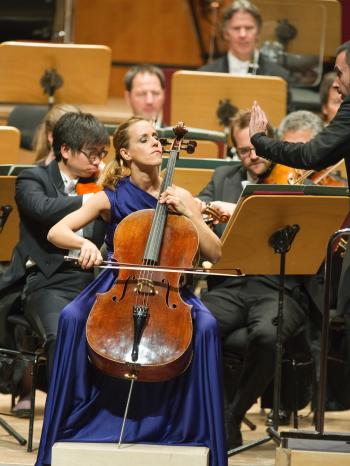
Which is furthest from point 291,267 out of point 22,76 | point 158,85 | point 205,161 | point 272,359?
point 22,76

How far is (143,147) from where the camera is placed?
3.80m

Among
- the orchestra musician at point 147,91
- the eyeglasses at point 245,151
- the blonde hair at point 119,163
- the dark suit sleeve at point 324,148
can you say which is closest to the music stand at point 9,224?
the blonde hair at point 119,163

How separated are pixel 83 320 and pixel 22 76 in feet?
8.07

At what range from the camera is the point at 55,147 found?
4215 mm

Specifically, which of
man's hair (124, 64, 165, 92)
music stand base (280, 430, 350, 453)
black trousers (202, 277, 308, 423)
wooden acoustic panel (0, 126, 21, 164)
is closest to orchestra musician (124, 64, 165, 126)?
man's hair (124, 64, 165, 92)

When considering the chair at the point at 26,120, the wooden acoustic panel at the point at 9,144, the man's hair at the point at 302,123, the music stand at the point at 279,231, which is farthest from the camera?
the chair at the point at 26,120

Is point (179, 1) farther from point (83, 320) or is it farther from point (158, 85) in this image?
point (83, 320)

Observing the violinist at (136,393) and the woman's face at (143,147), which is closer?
the violinist at (136,393)

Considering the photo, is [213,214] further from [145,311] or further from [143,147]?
[145,311]

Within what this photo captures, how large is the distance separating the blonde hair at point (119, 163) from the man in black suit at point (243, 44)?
2364 mm

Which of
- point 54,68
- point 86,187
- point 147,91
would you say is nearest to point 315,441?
point 86,187

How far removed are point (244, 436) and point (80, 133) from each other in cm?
139

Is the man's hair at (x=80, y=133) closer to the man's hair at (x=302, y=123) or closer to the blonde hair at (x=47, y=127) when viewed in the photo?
the blonde hair at (x=47, y=127)

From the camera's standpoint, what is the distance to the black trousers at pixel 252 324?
13.4ft
